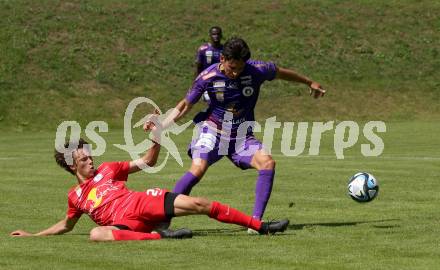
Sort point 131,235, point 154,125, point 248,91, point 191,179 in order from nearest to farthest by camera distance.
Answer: point 131,235 < point 154,125 < point 191,179 < point 248,91

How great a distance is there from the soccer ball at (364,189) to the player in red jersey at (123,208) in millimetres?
2109

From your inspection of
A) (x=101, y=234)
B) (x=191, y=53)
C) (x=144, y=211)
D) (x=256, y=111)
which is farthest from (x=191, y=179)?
(x=191, y=53)

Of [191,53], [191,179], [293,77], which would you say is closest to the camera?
→ [191,179]

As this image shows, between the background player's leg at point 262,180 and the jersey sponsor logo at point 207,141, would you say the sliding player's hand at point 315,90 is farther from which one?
the jersey sponsor logo at point 207,141

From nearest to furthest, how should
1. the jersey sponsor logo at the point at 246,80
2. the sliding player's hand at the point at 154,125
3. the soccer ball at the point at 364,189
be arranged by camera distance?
1. the sliding player's hand at the point at 154,125
2. the jersey sponsor logo at the point at 246,80
3. the soccer ball at the point at 364,189

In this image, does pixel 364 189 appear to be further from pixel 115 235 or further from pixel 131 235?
pixel 115 235

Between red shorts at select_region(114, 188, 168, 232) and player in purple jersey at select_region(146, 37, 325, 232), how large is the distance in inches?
46.6

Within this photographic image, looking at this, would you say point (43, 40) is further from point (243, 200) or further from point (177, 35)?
point (243, 200)

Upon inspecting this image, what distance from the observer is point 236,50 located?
1268cm

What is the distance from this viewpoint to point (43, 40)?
47.8m

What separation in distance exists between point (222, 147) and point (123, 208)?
1.94 metres

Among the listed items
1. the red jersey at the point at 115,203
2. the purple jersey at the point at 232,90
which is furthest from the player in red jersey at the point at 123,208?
the purple jersey at the point at 232,90

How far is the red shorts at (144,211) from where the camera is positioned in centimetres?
1192

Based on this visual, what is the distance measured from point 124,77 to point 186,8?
27.0ft
